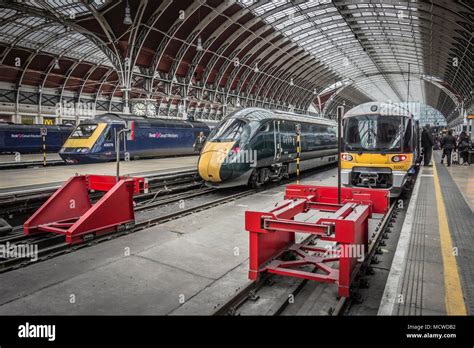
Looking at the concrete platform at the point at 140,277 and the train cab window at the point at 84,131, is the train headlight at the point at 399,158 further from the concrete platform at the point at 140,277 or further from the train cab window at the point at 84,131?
the train cab window at the point at 84,131

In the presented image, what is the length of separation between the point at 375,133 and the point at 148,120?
14.7m

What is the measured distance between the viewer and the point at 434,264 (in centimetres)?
506

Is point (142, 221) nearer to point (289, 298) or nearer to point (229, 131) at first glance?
point (289, 298)

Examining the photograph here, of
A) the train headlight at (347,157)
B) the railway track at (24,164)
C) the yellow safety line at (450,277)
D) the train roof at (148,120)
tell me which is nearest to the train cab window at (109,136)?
the train roof at (148,120)

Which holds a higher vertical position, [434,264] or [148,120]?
[148,120]

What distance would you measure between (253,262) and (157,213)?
17.0 ft

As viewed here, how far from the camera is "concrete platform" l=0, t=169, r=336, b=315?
4.21 meters

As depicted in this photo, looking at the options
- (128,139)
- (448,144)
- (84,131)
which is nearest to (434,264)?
(448,144)

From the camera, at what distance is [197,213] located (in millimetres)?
9195

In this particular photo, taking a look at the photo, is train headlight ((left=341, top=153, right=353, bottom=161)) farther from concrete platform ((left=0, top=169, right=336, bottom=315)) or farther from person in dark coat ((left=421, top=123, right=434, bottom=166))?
person in dark coat ((left=421, top=123, right=434, bottom=166))

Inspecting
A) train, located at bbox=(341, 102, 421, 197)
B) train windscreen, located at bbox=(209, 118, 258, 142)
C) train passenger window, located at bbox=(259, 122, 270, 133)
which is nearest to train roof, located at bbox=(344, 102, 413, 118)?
train, located at bbox=(341, 102, 421, 197)

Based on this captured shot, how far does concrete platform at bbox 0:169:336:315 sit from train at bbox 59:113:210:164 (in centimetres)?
931

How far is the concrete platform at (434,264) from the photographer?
3885mm
